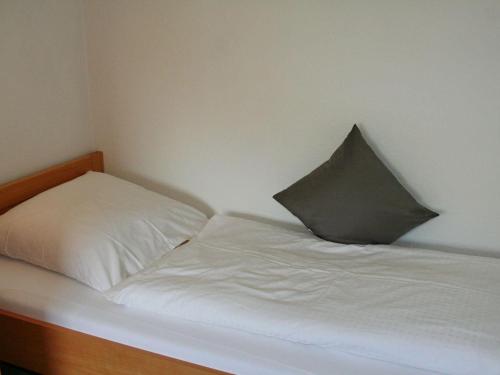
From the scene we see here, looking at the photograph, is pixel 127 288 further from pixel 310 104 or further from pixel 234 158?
pixel 310 104

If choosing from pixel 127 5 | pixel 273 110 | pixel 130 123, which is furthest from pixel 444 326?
pixel 127 5

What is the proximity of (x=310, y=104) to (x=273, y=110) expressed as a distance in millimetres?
183

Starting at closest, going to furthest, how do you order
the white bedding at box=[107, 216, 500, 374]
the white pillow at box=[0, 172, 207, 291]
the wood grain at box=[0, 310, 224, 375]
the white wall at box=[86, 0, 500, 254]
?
the white bedding at box=[107, 216, 500, 374] → the wood grain at box=[0, 310, 224, 375] → the white pillow at box=[0, 172, 207, 291] → the white wall at box=[86, 0, 500, 254]

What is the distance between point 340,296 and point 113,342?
0.79m

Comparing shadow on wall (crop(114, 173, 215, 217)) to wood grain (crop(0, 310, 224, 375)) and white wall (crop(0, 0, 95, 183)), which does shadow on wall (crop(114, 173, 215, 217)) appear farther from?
wood grain (crop(0, 310, 224, 375))

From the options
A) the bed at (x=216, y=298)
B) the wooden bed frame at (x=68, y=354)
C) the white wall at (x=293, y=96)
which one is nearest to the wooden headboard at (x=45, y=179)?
the bed at (x=216, y=298)

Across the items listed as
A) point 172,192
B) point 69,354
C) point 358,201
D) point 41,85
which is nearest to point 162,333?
point 69,354

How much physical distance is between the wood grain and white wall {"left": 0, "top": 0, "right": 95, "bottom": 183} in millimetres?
718

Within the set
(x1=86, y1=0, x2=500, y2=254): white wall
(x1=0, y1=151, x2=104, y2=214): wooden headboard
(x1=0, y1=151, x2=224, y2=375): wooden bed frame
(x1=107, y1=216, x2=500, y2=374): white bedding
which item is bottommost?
(x1=0, y1=151, x2=224, y2=375): wooden bed frame

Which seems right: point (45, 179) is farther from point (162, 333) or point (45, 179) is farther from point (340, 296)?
point (340, 296)

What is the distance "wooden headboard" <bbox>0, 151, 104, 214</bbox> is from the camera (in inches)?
78.0

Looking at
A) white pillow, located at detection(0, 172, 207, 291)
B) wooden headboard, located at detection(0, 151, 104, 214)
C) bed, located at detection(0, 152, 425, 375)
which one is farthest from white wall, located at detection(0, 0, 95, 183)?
bed, located at detection(0, 152, 425, 375)

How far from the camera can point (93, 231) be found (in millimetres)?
1808

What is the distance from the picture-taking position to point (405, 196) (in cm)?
197
